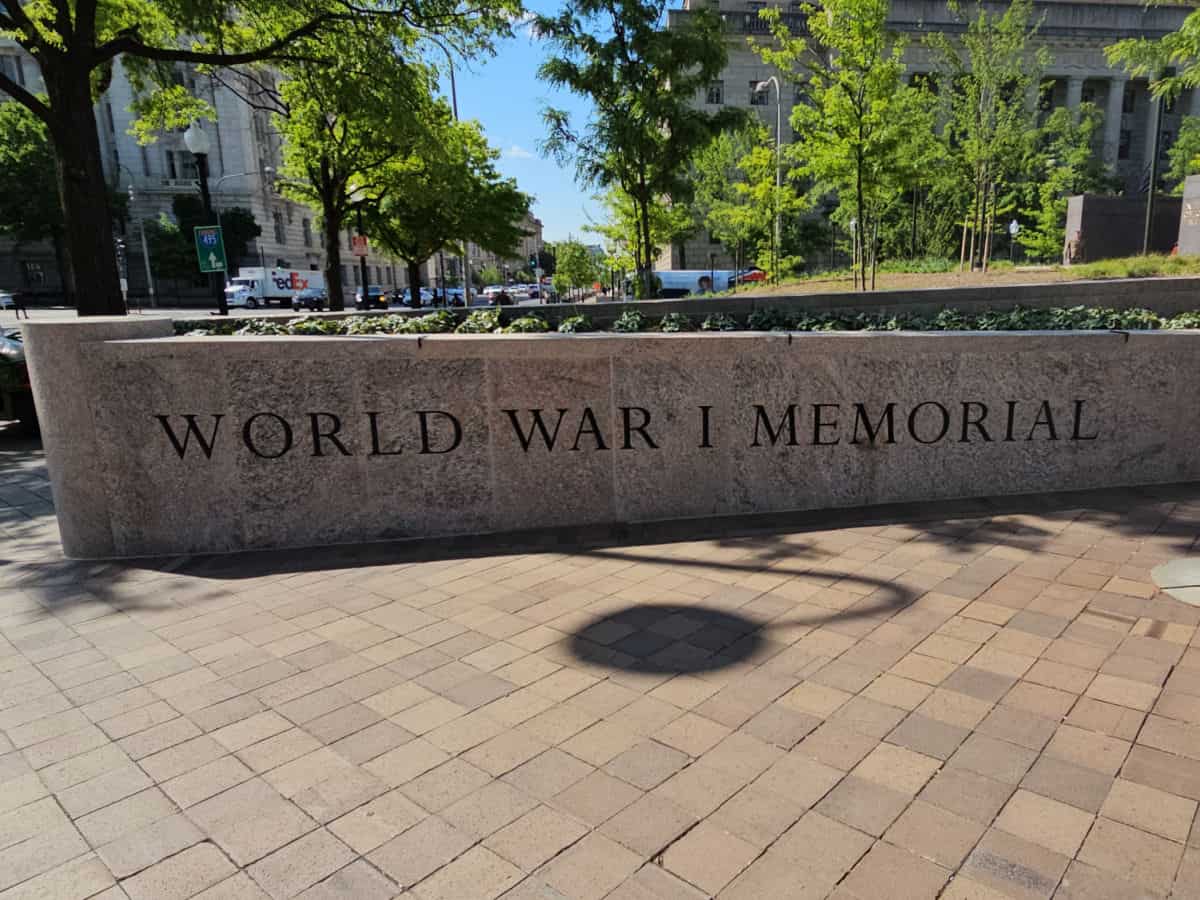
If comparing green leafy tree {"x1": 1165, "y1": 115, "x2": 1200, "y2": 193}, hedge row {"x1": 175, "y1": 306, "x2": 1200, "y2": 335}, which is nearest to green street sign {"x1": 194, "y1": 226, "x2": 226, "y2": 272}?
hedge row {"x1": 175, "y1": 306, "x2": 1200, "y2": 335}

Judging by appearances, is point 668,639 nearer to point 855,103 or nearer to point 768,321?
point 768,321

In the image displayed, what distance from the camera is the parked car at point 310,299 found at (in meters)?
50.9

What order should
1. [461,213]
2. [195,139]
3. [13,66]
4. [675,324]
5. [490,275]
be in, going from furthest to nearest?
1. [490,275]
2. [13,66]
3. [461,213]
4. [195,139]
5. [675,324]

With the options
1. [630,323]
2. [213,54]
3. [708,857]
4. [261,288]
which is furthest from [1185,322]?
[261,288]

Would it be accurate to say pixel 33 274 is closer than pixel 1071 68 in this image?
Yes

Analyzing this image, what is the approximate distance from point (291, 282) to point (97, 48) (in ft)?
157

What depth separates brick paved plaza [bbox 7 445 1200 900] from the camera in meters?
2.39

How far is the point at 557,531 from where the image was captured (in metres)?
5.72

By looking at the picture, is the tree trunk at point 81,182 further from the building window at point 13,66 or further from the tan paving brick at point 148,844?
the building window at point 13,66

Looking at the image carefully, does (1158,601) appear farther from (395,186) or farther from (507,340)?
(395,186)

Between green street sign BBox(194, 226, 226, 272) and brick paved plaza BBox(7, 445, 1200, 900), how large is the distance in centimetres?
1206

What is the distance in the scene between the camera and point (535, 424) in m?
5.63

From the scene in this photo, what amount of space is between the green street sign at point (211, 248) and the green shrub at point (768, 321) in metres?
12.0

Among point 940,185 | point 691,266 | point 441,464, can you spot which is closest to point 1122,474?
point 441,464
